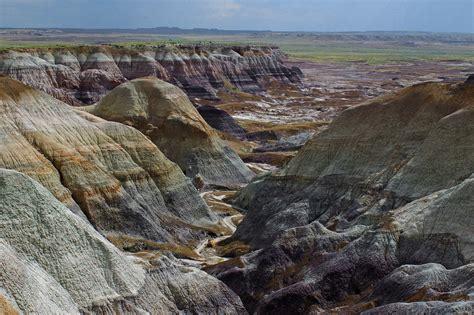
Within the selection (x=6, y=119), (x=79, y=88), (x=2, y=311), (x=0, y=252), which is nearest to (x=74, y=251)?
(x=0, y=252)

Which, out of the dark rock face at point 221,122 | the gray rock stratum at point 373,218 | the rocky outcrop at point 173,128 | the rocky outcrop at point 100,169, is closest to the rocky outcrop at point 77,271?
the gray rock stratum at point 373,218

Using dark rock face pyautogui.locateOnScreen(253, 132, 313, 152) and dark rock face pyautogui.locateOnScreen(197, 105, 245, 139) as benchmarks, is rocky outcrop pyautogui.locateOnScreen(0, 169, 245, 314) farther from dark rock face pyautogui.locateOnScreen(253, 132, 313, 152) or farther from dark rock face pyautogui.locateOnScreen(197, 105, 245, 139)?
dark rock face pyautogui.locateOnScreen(197, 105, 245, 139)

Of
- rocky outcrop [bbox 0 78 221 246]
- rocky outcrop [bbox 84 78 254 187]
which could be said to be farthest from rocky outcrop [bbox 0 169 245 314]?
rocky outcrop [bbox 84 78 254 187]

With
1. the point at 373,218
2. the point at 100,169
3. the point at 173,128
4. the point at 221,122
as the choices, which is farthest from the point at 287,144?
the point at 373,218

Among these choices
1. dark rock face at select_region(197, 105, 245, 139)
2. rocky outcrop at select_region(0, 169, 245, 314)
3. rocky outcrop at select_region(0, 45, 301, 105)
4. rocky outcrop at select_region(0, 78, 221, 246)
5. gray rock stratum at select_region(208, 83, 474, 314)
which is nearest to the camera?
rocky outcrop at select_region(0, 169, 245, 314)

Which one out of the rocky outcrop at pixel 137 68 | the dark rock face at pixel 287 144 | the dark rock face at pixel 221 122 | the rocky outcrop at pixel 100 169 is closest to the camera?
the rocky outcrop at pixel 100 169

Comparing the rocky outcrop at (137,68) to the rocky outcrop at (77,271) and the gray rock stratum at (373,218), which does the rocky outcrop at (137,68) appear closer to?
the gray rock stratum at (373,218)
